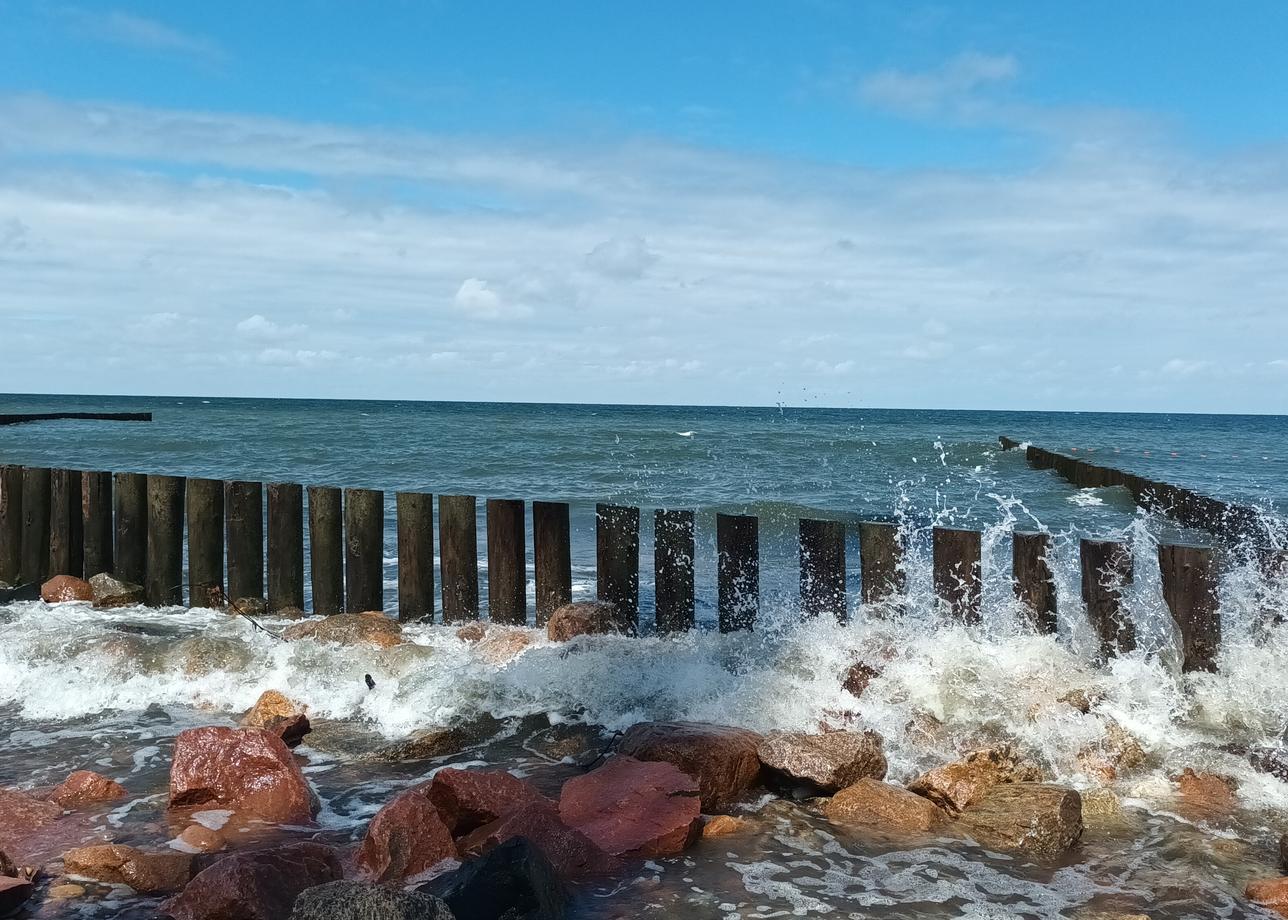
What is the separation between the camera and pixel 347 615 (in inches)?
334

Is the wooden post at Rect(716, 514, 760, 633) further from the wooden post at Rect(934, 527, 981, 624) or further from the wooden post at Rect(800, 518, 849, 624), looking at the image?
the wooden post at Rect(934, 527, 981, 624)

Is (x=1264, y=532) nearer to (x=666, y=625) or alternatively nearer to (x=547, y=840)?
(x=666, y=625)

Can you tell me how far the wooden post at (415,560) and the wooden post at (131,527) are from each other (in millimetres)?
2962

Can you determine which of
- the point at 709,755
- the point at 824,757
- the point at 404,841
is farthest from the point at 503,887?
the point at 824,757

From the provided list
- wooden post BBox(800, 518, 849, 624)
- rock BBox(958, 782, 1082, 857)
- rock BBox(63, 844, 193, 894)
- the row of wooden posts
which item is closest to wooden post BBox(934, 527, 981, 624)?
the row of wooden posts

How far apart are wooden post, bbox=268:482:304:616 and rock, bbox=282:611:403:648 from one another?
814 mm

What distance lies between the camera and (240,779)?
5270mm

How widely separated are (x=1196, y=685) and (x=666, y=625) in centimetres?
349

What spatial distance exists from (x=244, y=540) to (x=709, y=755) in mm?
5702

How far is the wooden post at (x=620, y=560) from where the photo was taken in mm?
8047

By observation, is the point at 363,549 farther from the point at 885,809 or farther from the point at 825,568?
the point at 885,809

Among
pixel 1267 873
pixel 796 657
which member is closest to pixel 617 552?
pixel 796 657

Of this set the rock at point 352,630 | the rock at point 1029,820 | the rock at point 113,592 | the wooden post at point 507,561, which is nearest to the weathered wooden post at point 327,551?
the rock at point 352,630

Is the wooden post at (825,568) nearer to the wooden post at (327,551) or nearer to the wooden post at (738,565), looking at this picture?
the wooden post at (738,565)
